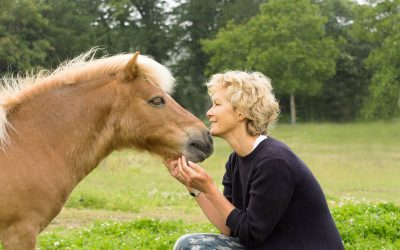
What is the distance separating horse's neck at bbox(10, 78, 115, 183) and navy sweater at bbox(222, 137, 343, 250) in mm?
1169

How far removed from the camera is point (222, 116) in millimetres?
3963

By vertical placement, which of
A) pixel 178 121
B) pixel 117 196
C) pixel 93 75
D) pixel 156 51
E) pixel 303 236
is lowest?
pixel 156 51

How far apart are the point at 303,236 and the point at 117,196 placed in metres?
8.30

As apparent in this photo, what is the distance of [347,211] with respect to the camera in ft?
22.9

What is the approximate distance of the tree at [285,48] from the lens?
123ft

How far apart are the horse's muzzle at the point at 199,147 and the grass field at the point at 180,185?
7.51 feet

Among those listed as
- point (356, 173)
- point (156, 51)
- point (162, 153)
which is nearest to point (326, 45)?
→ point (156, 51)

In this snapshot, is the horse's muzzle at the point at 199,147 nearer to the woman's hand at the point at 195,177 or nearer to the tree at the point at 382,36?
the woman's hand at the point at 195,177

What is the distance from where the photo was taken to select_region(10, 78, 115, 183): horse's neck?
4.05 meters

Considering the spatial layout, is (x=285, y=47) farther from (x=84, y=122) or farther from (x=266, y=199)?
(x=266, y=199)

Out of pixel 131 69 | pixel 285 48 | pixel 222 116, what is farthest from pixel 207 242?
pixel 285 48

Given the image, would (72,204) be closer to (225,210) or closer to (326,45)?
(225,210)

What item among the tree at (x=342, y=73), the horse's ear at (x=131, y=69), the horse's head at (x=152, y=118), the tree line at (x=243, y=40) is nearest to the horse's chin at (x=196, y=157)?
the horse's head at (x=152, y=118)

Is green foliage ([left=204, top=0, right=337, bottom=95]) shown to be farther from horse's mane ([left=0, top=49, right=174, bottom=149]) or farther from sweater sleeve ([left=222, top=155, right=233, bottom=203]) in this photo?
horse's mane ([left=0, top=49, right=174, bottom=149])
